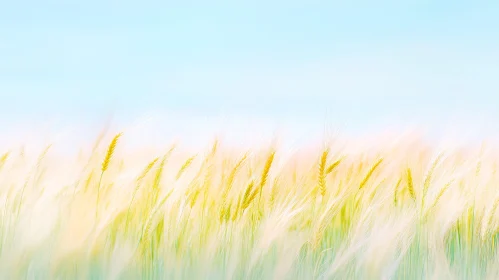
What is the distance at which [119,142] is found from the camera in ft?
6.66

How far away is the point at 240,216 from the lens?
203cm

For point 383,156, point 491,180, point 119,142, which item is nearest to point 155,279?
point 119,142

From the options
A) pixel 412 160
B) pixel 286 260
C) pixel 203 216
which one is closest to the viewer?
pixel 286 260

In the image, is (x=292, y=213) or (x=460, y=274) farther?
(x=460, y=274)

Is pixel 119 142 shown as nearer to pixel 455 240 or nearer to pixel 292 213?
pixel 292 213

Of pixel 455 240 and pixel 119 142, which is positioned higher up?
pixel 119 142

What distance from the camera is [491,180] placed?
235 centimetres

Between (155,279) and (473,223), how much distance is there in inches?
41.3

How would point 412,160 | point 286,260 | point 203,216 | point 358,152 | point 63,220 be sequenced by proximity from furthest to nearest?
point 358,152 → point 412,160 → point 203,216 → point 63,220 → point 286,260

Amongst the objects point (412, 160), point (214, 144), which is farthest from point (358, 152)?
point (214, 144)

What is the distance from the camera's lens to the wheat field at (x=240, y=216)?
6.01 feet

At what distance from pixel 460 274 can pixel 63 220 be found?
3.82 feet

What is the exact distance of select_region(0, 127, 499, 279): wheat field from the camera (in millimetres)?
1831

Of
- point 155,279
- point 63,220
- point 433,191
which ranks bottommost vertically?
point 155,279
